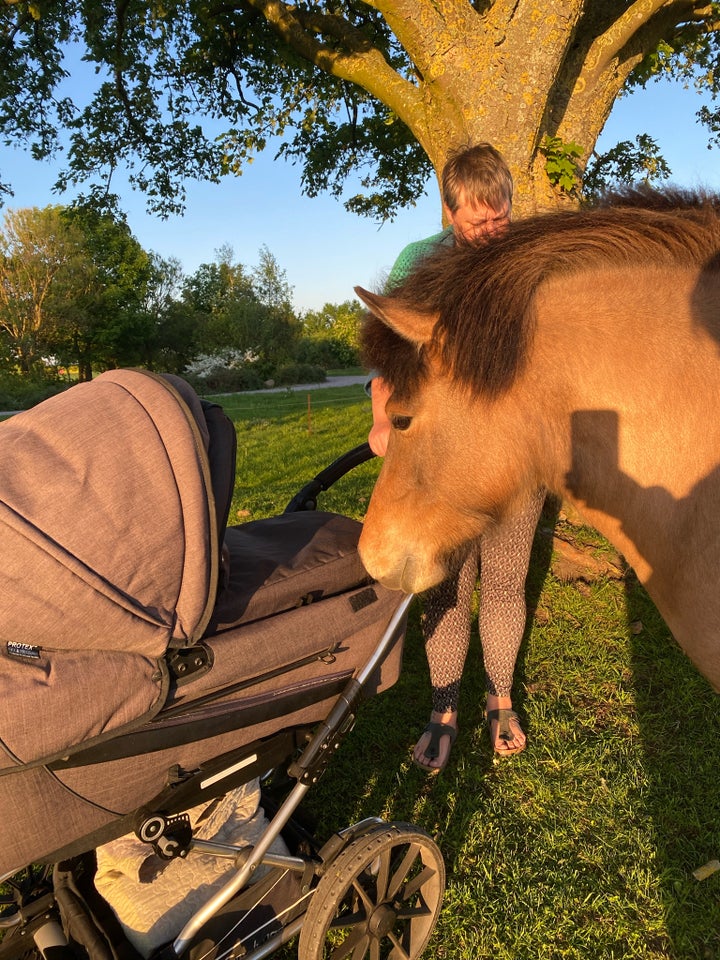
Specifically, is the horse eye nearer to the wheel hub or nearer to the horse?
the horse

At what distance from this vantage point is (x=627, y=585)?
4383 mm

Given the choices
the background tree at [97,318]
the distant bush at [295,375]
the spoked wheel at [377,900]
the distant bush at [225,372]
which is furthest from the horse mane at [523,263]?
the background tree at [97,318]

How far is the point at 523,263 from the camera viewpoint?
5.74 ft

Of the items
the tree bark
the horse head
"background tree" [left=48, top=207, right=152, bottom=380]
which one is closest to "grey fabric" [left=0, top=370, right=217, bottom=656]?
the horse head

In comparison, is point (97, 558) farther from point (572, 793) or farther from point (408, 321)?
point (572, 793)

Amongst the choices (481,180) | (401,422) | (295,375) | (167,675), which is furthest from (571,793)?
(295,375)

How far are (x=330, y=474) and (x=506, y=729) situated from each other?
1551 mm

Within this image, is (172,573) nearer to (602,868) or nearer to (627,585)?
(602,868)

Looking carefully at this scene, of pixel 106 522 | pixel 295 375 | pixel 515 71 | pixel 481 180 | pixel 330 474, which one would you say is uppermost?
pixel 515 71

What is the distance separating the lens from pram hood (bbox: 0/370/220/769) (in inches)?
51.3

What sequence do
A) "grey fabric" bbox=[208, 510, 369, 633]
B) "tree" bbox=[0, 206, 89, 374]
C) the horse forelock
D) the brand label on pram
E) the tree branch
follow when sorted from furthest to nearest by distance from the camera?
1. "tree" bbox=[0, 206, 89, 374]
2. the tree branch
3. the horse forelock
4. "grey fabric" bbox=[208, 510, 369, 633]
5. the brand label on pram

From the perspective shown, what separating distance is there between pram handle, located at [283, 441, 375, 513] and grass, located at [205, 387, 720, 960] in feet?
4.30

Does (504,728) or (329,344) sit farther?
(329,344)

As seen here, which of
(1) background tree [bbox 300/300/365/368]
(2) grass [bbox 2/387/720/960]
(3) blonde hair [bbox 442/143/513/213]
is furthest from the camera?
(1) background tree [bbox 300/300/365/368]
